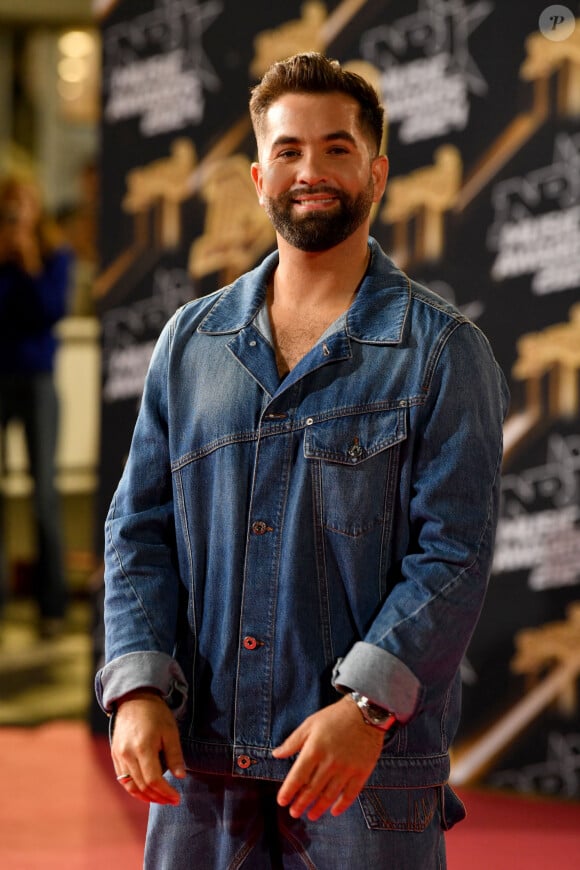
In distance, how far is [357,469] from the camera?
56.3 inches

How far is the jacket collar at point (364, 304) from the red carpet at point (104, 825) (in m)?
1.76

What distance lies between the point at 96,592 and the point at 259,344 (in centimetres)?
238

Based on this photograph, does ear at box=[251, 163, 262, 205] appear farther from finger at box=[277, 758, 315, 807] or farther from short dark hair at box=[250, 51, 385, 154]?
finger at box=[277, 758, 315, 807]

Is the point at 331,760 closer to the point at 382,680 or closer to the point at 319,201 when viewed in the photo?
the point at 382,680

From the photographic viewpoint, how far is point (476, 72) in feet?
10.6

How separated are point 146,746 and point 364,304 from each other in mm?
625

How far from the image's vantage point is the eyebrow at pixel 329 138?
4.86 ft

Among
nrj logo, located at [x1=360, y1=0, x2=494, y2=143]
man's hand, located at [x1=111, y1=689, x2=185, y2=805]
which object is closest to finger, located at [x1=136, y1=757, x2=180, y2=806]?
man's hand, located at [x1=111, y1=689, x2=185, y2=805]

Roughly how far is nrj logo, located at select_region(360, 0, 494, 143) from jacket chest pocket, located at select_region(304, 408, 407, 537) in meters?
2.06

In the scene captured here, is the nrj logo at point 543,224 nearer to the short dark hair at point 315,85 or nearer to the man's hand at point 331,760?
the short dark hair at point 315,85

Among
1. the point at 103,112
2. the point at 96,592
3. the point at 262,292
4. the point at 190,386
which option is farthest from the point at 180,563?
the point at 103,112

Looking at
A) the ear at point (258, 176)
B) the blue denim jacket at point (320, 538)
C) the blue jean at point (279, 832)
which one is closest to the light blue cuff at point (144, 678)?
the blue denim jacket at point (320, 538)

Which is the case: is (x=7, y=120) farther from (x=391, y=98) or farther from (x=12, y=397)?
(x=391, y=98)

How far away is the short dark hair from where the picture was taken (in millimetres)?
1485
